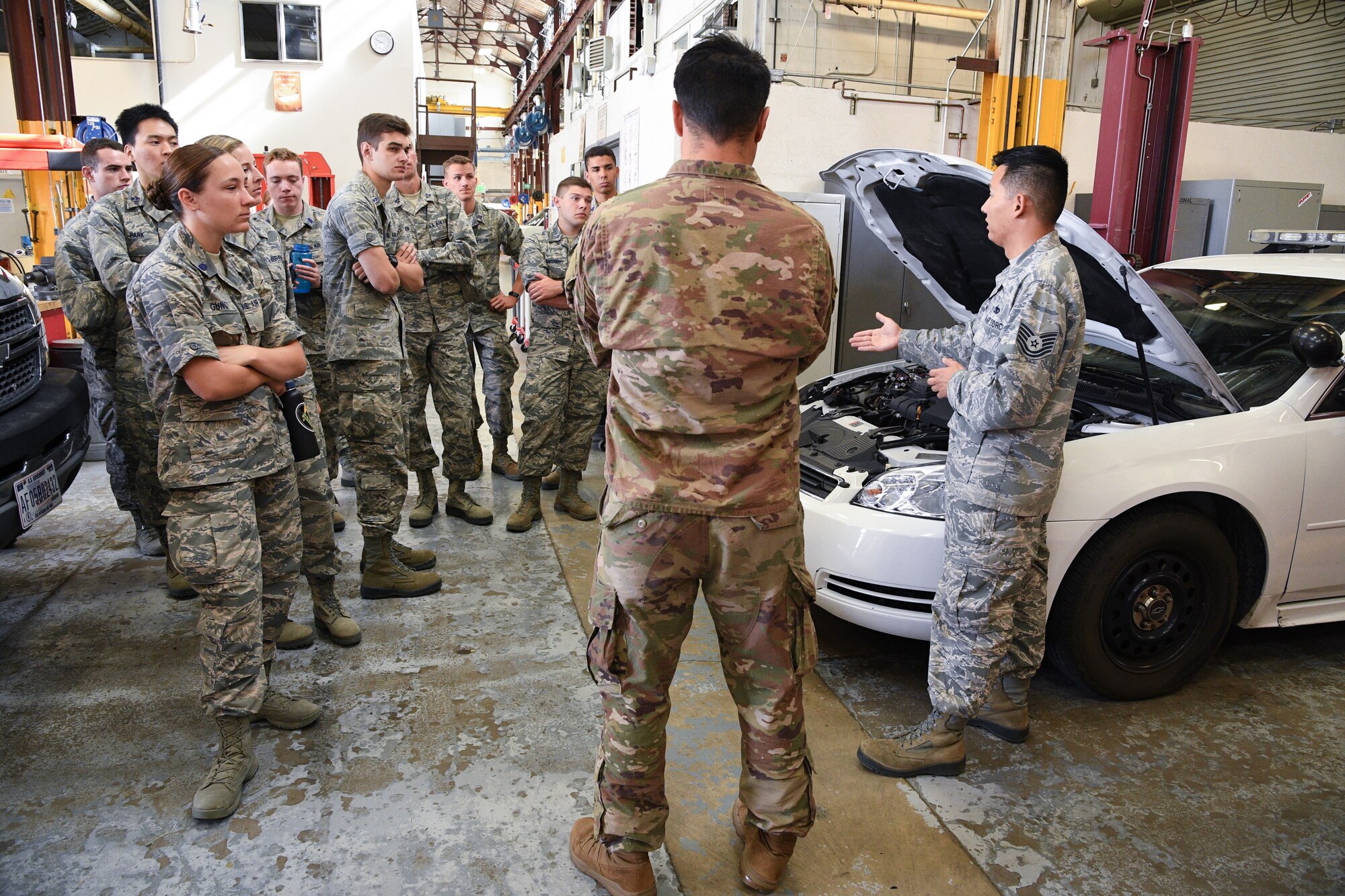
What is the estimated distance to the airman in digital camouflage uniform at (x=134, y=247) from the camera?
11.2ft

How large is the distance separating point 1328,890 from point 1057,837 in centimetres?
60

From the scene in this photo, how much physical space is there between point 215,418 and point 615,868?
60.5 inches

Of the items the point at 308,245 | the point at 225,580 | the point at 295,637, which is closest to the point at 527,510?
the point at 295,637

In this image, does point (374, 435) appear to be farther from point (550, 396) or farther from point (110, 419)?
point (110, 419)

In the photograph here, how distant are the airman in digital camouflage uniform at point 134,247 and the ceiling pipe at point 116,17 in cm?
1182

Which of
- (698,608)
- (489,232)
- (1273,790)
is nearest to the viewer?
(1273,790)

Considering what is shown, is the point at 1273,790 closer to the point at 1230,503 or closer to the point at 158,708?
the point at 1230,503

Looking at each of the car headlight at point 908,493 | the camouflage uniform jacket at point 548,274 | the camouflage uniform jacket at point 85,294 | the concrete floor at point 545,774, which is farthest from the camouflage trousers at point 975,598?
the camouflage uniform jacket at point 85,294

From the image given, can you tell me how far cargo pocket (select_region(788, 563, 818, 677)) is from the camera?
186 cm

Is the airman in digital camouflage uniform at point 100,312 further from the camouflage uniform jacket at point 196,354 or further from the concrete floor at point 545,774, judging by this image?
the camouflage uniform jacket at point 196,354

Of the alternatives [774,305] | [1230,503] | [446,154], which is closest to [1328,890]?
[1230,503]

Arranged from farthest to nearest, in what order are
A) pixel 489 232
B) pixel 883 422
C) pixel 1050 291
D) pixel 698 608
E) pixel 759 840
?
pixel 489 232, pixel 698 608, pixel 883 422, pixel 1050 291, pixel 759 840

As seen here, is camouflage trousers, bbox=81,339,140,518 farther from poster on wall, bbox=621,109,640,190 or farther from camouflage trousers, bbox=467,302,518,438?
poster on wall, bbox=621,109,640,190

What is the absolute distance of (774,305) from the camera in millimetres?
1704
